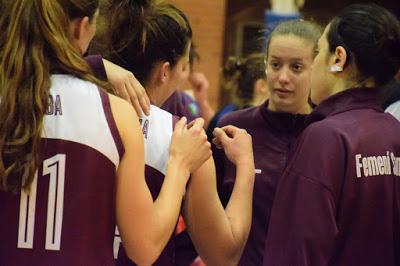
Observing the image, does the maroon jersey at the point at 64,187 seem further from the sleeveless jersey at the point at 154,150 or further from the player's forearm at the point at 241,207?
the player's forearm at the point at 241,207

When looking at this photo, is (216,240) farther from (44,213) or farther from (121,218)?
(44,213)

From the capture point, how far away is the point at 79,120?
1.62 m

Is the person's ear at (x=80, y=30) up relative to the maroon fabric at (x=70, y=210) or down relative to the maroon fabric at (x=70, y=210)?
up

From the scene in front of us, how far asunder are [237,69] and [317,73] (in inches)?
85.2

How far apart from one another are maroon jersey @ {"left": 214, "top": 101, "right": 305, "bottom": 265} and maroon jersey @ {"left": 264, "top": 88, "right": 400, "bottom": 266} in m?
0.38

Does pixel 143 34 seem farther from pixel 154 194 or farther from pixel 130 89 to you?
pixel 154 194

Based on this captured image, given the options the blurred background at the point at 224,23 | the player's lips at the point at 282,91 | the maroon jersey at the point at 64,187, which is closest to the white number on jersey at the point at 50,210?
the maroon jersey at the point at 64,187

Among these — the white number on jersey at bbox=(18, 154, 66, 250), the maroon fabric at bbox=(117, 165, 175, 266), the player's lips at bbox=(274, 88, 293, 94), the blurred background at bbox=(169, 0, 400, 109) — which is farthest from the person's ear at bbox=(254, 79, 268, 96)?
Answer: the blurred background at bbox=(169, 0, 400, 109)

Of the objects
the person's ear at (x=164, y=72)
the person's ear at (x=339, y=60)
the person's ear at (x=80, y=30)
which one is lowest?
the person's ear at (x=164, y=72)

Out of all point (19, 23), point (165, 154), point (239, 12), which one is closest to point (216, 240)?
point (165, 154)

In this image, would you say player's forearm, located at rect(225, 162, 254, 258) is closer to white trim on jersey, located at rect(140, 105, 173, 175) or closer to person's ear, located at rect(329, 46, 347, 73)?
white trim on jersey, located at rect(140, 105, 173, 175)

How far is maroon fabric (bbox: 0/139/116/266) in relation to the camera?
5.29 ft

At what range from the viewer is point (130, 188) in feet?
5.38

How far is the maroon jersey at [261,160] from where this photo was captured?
2.37 meters
